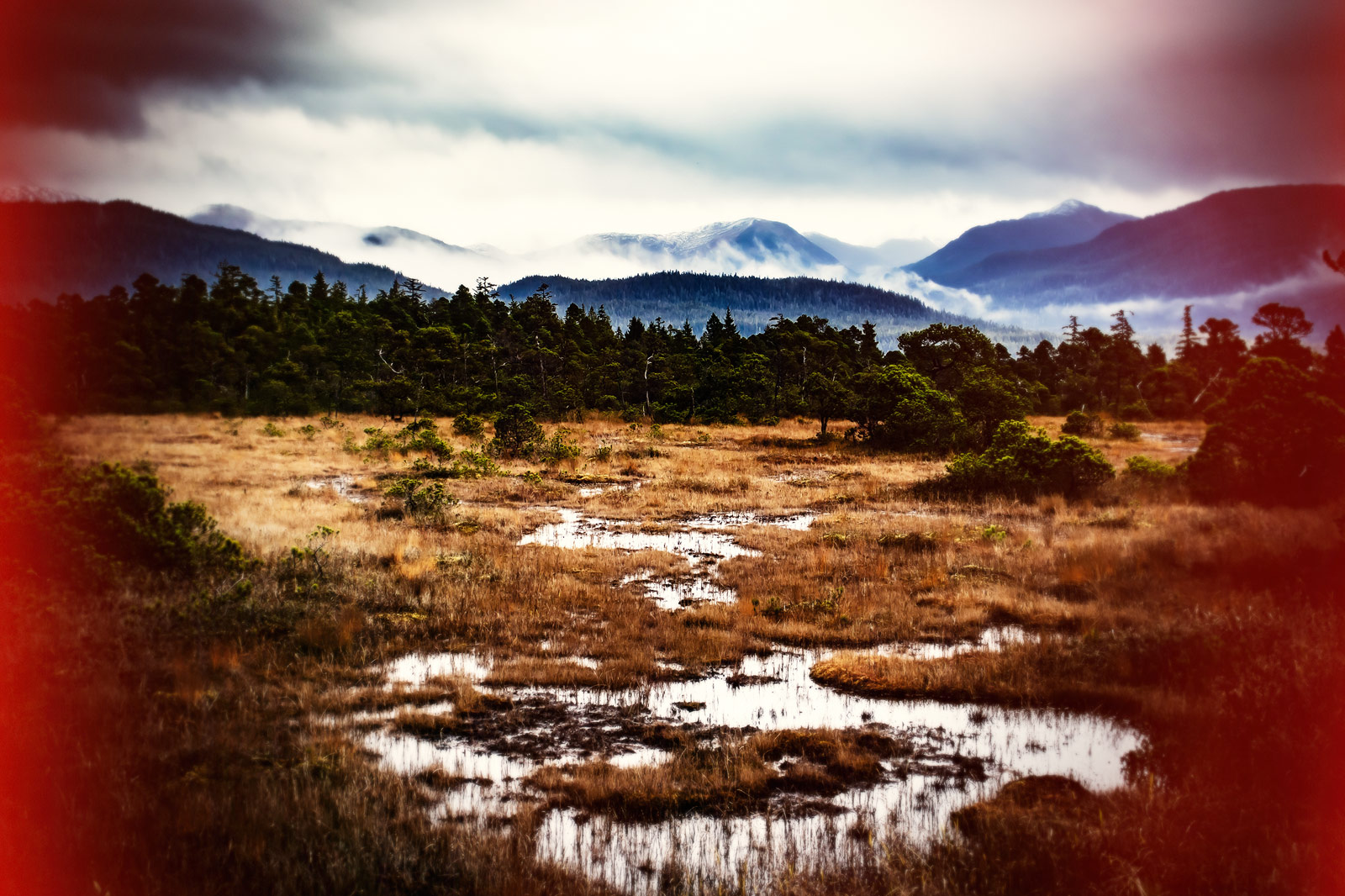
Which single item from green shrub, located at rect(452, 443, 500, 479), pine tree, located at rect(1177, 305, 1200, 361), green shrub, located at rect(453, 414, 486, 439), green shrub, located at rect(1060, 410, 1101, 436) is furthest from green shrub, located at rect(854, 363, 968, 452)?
green shrub, located at rect(453, 414, 486, 439)

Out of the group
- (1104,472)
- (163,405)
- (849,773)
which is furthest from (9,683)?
(1104,472)

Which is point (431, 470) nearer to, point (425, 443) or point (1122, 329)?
point (425, 443)

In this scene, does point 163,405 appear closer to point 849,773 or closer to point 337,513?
point 337,513

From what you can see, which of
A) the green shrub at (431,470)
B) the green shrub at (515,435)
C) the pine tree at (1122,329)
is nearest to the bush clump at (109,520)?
the green shrub at (431,470)

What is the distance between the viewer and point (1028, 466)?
936 inches

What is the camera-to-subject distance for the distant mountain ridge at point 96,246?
9.27 metres

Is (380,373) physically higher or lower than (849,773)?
higher

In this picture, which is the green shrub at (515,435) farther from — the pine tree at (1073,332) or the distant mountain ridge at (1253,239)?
the pine tree at (1073,332)

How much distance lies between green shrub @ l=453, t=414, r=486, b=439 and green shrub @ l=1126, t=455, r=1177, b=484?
35346 millimetres

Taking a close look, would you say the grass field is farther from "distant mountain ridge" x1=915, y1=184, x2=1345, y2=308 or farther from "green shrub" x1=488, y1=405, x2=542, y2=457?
"green shrub" x1=488, y1=405, x2=542, y2=457

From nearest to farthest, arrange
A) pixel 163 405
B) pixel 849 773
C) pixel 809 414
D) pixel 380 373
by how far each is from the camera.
→ pixel 849 773
pixel 163 405
pixel 380 373
pixel 809 414

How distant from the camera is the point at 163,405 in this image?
49.1 ft

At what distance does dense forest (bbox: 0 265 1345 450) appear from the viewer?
13.7 m

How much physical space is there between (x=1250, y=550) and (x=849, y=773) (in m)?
10.5
